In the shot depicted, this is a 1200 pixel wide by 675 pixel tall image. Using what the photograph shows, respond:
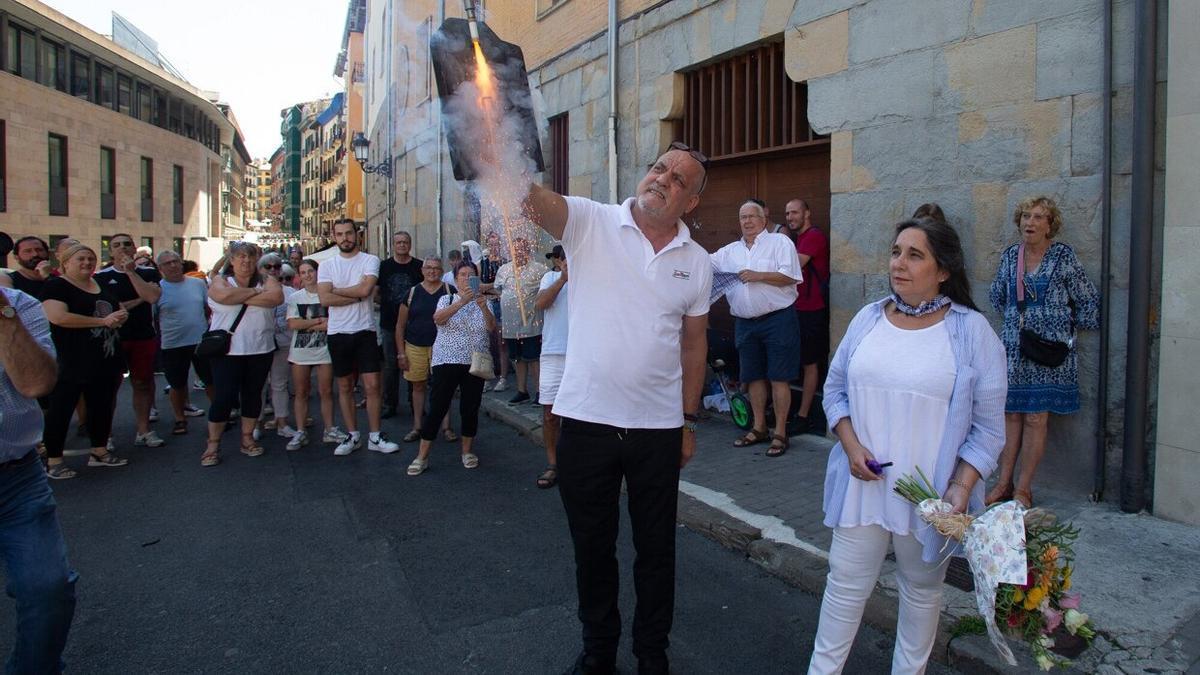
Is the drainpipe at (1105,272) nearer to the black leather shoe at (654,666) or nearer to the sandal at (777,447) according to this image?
the sandal at (777,447)

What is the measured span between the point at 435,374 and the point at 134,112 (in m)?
36.8

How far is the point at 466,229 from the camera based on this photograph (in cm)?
1046

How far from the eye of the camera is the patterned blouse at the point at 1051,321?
470cm

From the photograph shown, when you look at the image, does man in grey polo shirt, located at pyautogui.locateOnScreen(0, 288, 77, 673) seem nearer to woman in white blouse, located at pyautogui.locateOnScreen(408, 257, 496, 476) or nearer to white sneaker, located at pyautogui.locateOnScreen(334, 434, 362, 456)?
woman in white blouse, located at pyautogui.locateOnScreen(408, 257, 496, 476)

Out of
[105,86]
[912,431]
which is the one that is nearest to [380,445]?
[912,431]

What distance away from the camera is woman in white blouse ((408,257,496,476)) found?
633cm

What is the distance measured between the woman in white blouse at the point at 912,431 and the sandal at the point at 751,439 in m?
3.86

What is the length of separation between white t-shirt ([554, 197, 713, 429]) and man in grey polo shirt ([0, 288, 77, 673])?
1.83m

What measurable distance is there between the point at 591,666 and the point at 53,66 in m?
35.1

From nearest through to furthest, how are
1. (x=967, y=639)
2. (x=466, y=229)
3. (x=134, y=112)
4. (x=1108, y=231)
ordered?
(x=967, y=639) < (x=1108, y=231) < (x=466, y=229) < (x=134, y=112)

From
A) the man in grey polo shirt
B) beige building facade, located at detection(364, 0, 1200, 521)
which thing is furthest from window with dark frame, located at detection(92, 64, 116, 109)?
the man in grey polo shirt

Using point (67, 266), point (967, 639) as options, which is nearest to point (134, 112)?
point (67, 266)

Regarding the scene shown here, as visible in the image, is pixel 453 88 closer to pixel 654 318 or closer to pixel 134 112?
pixel 654 318

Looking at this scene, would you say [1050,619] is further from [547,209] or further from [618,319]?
[547,209]
